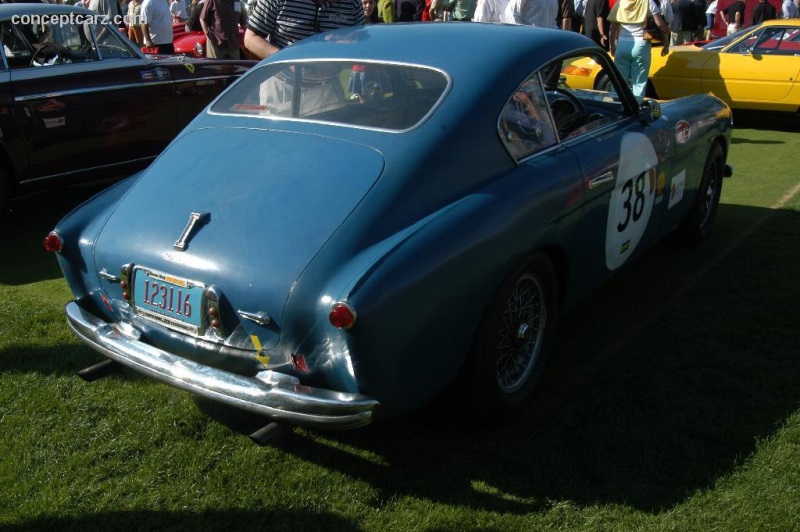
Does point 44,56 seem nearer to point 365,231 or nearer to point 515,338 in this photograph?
point 365,231

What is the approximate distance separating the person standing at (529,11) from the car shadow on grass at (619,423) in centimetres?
466

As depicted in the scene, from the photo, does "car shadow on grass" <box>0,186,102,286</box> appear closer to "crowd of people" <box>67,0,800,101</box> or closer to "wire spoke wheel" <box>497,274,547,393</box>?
"crowd of people" <box>67,0,800,101</box>

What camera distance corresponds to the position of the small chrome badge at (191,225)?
10.3 ft

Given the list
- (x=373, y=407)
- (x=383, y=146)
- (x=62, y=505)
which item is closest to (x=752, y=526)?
(x=373, y=407)

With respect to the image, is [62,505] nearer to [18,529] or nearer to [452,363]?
[18,529]

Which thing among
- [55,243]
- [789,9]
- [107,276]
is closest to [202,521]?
[107,276]

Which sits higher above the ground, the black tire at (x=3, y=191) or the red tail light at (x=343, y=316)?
the red tail light at (x=343, y=316)

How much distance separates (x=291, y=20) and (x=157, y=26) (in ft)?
20.2

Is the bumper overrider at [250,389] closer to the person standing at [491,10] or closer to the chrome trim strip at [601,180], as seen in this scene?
the chrome trim strip at [601,180]

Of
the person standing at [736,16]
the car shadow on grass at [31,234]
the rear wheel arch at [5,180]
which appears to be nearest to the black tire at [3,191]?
the rear wheel arch at [5,180]

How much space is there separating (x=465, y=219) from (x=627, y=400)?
1211 millimetres

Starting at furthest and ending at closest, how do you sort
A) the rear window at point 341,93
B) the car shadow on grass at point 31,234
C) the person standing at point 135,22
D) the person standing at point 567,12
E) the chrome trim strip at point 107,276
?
the person standing at point 567,12 < the person standing at point 135,22 < the car shadow on grass at point 31,234 < the rear window at point 341,93 < the chrome trim strip at point 107,276

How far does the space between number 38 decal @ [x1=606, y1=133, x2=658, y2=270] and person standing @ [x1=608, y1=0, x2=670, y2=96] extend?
5111 mm

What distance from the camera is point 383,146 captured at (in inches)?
131
